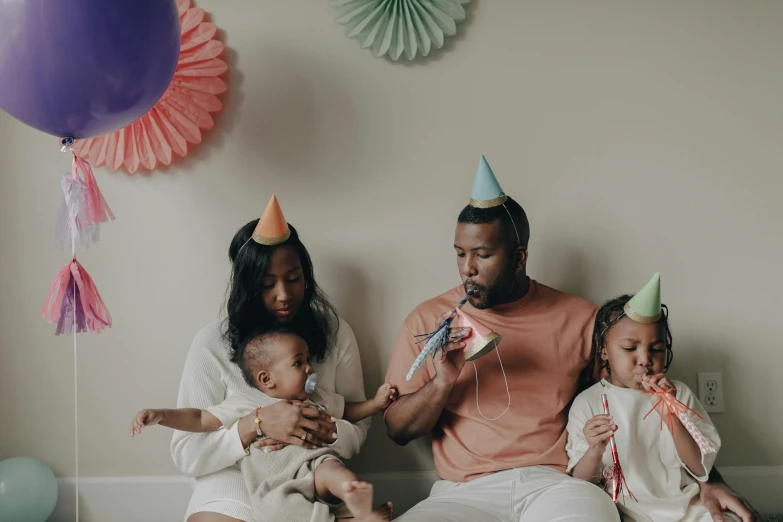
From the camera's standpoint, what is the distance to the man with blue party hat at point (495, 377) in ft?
6.43

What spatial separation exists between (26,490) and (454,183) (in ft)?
5.00

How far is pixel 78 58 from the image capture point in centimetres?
175

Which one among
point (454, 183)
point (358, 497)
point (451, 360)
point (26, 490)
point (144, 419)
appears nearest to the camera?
point (358, 497)

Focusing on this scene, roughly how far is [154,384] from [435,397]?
0.95 metres

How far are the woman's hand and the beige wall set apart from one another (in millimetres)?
451

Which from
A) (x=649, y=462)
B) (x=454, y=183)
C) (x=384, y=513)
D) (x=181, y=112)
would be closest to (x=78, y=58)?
(x=181, y=112)

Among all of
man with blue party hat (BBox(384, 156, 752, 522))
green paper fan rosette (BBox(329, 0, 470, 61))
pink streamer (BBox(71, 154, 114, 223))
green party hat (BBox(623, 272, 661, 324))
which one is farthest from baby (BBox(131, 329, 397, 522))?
green paper fan rosette (BBox(329, 0, 470, 61))

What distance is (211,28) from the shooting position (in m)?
2.26

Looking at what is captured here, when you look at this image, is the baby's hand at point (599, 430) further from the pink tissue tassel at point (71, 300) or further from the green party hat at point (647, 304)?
the pink tissue tassel at point (71, 300)

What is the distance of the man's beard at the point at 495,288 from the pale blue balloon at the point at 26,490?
1360mm

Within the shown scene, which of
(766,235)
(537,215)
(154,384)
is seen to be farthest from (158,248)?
(766,235)

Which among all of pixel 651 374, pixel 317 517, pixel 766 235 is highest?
pixel 766 235

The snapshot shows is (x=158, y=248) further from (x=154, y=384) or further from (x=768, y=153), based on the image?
(x=768, y=153)

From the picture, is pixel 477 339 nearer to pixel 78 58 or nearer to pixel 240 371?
pixel 240 371
